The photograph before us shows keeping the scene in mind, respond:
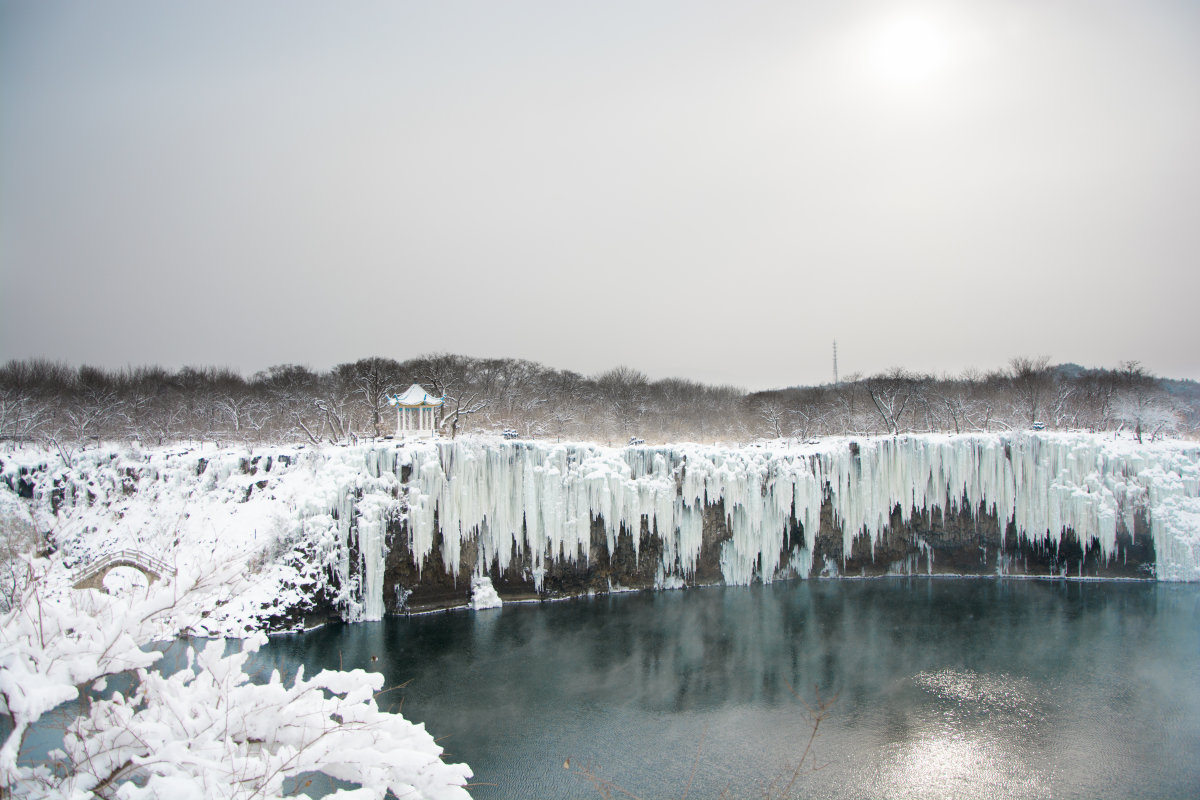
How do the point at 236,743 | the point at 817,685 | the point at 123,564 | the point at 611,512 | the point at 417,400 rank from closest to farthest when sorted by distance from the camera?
the point at 236,743 < the point at 817,685 < the point at 123,564 < the point at 611,512 < the point at 417,400

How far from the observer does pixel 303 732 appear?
3.26 metres

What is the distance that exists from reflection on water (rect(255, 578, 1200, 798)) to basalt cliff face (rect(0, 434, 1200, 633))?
5.49ft

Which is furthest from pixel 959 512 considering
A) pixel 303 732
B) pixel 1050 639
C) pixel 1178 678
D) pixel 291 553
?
pixel 303 732

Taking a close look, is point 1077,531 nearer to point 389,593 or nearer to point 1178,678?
point 1178,678

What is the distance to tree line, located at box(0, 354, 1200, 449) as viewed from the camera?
30328 mm

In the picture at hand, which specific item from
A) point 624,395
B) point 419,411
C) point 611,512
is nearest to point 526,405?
point 624,395

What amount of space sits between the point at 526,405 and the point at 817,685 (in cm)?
2915

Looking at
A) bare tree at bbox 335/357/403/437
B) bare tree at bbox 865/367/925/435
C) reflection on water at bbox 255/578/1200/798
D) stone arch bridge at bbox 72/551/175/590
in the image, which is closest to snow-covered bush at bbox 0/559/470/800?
reflection on water at bbox 255/578/1200/798

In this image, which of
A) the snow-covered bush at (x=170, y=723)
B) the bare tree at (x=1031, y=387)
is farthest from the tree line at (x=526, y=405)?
the snow-covered bush at (x=170, y=723)

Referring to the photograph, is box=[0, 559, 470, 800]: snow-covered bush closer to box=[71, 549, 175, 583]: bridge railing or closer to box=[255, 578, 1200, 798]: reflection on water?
box=[255, 578, 1200, 798]: reflection on water

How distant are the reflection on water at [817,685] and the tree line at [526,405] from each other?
32.1 feet

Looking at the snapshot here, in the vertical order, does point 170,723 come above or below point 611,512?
above

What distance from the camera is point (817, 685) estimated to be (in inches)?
579

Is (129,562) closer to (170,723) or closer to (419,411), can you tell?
(419,411)
